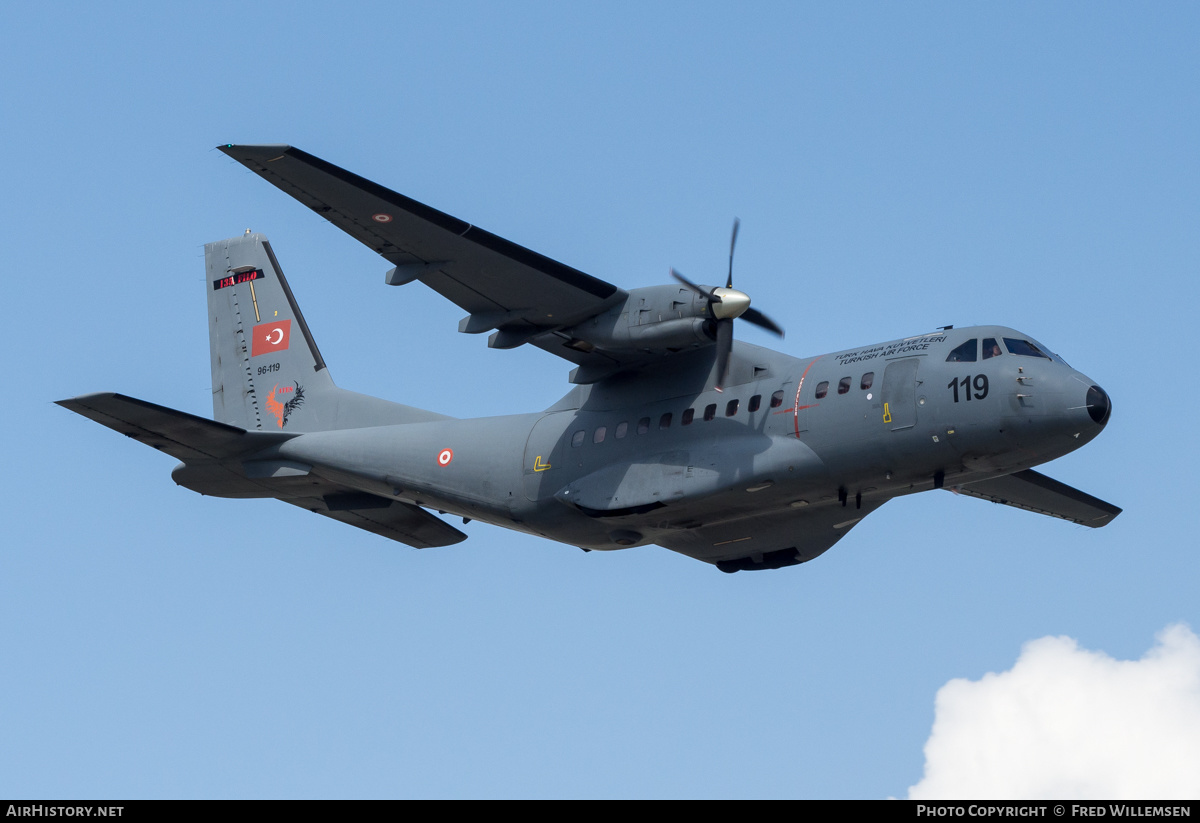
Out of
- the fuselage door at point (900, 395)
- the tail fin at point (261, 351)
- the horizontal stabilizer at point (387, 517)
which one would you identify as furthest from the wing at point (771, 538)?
the tail fin at point (261, 351)

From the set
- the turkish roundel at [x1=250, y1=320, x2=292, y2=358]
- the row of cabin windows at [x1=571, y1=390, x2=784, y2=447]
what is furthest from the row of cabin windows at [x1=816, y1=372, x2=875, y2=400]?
the turkish roundel at [x1=250, y1=320, x2=292, y2=358]

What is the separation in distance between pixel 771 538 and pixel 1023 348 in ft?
15.3

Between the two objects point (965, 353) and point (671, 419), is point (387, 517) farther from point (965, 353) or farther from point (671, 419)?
point (965, 353)

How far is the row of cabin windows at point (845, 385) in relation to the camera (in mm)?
17422

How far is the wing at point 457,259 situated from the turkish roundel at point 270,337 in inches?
270

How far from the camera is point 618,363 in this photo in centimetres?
1939

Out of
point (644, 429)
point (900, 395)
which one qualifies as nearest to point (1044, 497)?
point (900, 395)

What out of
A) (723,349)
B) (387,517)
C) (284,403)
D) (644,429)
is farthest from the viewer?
(284,403)

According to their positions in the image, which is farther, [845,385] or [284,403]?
[284,403]

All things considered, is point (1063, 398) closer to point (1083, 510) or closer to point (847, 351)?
point (847, 351)

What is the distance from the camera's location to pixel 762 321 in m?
19.5
